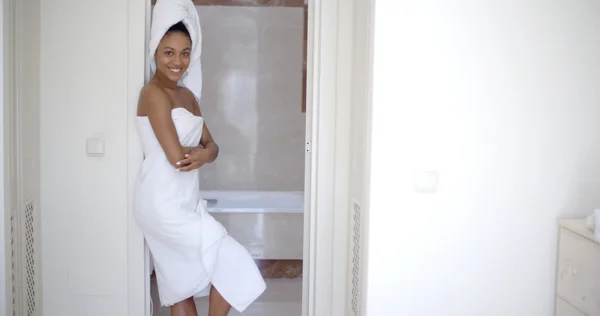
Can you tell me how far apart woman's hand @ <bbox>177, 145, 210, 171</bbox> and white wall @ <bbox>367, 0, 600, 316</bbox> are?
2.49ft

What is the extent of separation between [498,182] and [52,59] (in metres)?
1.79

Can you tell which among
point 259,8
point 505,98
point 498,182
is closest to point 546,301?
point 498,182

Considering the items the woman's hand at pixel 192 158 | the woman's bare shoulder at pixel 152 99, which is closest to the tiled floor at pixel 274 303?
the woman's hand at pixel 192 158

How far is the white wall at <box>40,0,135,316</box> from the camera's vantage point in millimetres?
2422

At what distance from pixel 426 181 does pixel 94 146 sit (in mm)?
1337

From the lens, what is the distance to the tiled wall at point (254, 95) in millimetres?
4406

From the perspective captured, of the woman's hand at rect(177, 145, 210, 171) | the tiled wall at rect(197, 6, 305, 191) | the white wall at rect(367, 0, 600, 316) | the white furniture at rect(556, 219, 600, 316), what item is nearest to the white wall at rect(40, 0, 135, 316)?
the woman's hand at rect(177, 145, 210, 171)

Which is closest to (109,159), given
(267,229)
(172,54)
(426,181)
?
(172,54)

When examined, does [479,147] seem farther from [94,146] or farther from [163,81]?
[94,146]

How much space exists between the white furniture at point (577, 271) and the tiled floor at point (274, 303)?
163 cm

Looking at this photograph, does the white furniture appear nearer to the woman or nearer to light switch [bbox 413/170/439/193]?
light switch [bbox 413/170/439/193]

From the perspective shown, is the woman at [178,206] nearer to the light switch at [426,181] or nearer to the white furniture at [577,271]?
the light switch at [426,181]

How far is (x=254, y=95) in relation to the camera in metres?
4.47

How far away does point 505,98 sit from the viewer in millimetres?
2029
